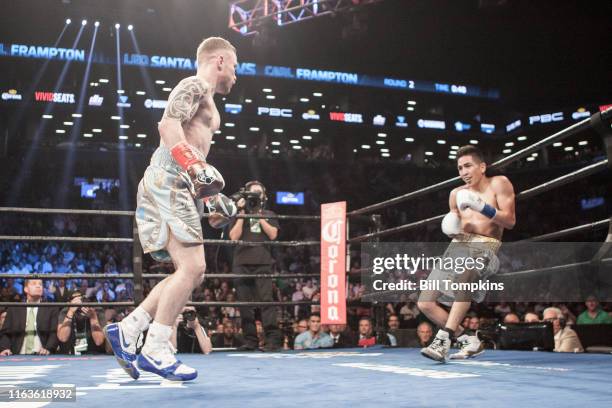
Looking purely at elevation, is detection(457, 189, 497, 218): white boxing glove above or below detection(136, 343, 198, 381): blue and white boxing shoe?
above

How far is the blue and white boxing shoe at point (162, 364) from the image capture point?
2000 mm

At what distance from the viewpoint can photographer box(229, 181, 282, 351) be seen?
4094 mm

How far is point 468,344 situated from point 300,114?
2124cm

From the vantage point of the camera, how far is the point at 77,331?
412 centimetres

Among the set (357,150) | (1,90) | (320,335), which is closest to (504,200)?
(320,335)

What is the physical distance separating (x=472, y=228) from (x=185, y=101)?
1.60 meters

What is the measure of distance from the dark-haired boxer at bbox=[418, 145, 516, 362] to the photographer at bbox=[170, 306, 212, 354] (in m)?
1.34

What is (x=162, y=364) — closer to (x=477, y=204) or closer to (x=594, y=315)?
(x=477, y=204)

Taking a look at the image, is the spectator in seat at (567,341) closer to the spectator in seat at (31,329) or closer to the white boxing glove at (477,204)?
the white boxing glove at (477,204)

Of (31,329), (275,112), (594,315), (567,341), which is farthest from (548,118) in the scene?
(31,329)

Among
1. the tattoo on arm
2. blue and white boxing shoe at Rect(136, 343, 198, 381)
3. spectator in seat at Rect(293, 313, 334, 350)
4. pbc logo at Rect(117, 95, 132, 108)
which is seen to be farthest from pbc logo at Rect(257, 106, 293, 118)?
blue and white boxing shoe at Rect(136, 343, 198, 381)

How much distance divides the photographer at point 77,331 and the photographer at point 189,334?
1.64ft

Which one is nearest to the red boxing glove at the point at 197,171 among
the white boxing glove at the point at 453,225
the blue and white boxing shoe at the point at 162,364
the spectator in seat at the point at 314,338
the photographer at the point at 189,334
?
the blue and white boxing shoe at the point at 162,364

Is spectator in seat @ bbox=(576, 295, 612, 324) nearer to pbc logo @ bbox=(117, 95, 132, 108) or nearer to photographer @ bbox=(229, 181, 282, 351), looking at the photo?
photographer @ bbox=(229, 181, 282, 351)
